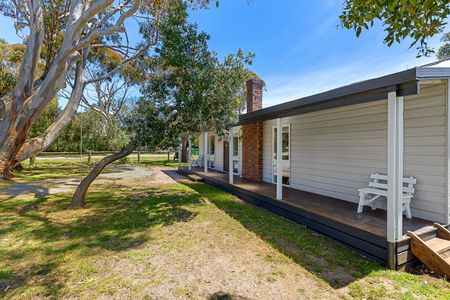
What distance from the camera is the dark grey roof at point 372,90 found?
11.0ft

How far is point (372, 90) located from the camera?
12.7 ft

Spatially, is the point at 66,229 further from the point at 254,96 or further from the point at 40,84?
the point at 254,96

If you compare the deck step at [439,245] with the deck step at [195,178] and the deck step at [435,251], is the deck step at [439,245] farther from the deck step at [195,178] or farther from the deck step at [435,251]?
the deck step at [195,178]

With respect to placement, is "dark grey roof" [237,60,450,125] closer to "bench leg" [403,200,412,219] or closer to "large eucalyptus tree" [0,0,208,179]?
"bench leg" [403,200,412,219]

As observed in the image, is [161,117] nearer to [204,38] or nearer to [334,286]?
[204,38]

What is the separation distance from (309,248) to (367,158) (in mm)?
2891

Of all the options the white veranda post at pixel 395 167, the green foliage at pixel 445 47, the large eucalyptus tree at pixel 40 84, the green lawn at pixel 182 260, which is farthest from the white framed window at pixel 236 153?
the green foliage at pixel 445 47

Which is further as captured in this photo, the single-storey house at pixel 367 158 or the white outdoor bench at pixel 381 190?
the white outdoor bench at pixel 381 190

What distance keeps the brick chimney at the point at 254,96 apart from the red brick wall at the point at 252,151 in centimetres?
76

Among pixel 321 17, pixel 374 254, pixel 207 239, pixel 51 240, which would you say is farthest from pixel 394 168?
pixel 321 17

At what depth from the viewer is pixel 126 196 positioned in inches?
330

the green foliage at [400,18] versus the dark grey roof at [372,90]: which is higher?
the green foliage at [400,18]

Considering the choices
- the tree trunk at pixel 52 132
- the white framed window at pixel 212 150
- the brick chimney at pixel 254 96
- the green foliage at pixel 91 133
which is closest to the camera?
the tree trunk at pixel 52 132

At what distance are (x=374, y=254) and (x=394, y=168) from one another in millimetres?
1373
